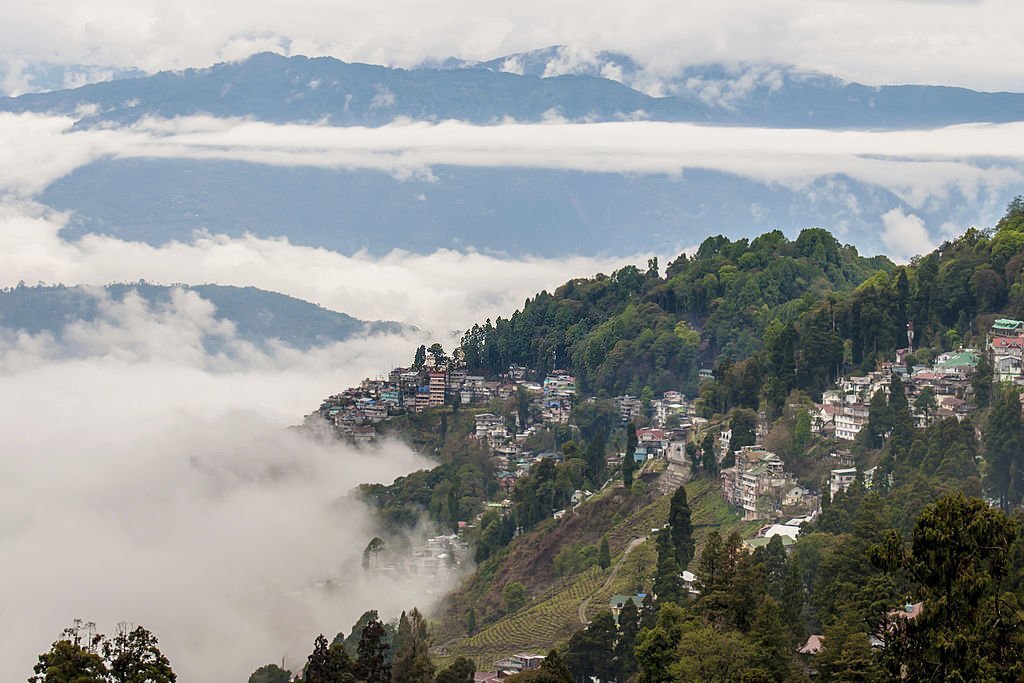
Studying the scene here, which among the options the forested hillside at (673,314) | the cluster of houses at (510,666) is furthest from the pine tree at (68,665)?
the forested hillside at (673,314)

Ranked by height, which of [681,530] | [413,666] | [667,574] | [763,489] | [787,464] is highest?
[787,464]

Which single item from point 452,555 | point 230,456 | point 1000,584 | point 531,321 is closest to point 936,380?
point 452,555

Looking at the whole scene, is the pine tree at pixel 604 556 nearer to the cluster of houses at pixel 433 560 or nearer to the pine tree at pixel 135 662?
the cluster of houses at pixel 433 560

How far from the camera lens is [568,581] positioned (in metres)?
65.6

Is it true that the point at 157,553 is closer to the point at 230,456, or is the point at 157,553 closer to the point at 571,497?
the point at 230,456

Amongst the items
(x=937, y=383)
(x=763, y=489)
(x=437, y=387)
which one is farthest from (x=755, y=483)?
(x=437, y=387)

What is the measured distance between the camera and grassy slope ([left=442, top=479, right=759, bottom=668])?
59062 millimetres

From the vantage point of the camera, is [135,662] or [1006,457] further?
[1006,457]

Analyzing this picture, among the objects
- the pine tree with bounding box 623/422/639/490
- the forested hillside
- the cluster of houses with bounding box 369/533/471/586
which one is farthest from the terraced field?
the forested hillside

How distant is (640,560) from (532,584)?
751 centimetres

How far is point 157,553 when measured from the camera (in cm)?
9594

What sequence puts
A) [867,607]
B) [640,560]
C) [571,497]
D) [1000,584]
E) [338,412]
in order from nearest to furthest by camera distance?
[1000,584]
[867,607]
[640,560]
[571,497]
[338,412]

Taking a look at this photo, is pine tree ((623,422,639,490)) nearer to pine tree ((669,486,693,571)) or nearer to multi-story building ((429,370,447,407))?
pine tree ((669,486,693,571))

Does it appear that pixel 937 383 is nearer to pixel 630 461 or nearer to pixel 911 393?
pixel 911 393
